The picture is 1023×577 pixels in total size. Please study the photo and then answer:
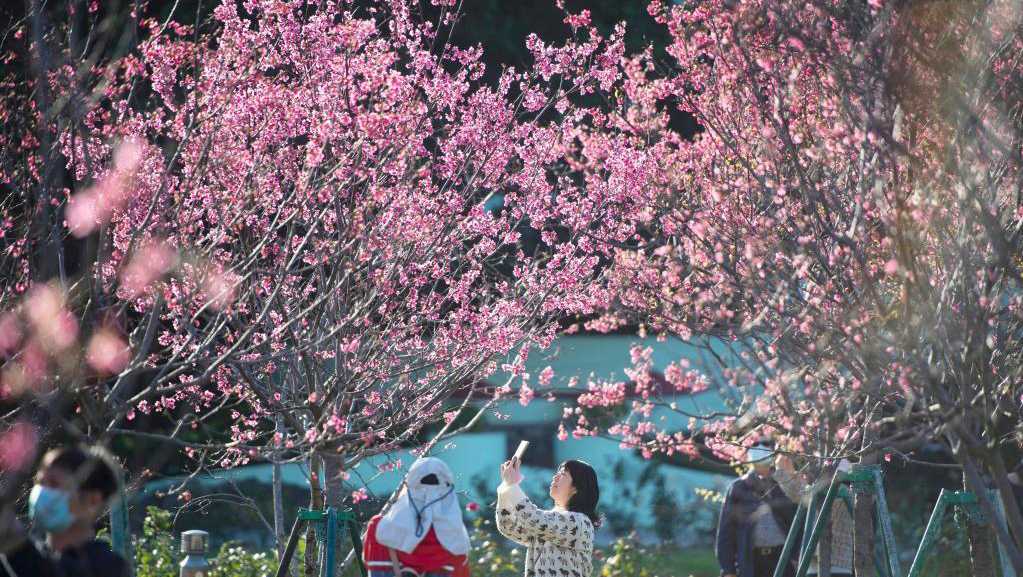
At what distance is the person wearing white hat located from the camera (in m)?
6.32

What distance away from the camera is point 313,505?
754cm

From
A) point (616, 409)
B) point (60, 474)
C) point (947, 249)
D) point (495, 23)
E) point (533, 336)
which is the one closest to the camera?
point (60, 474)

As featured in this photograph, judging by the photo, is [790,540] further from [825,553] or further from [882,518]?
[825,553]

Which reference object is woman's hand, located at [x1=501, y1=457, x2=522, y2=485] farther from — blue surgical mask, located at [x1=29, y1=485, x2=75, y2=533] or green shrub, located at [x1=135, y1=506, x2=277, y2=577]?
green shrub, located at [x1=135, y1=506, x2=277, y2=577]

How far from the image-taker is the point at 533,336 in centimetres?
904

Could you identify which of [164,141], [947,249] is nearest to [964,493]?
[947,249]

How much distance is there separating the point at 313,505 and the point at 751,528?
10.8ft

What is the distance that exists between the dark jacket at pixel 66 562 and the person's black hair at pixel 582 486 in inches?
118

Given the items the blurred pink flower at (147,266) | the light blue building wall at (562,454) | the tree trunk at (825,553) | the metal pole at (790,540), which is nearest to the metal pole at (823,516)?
the metal pole at (790,540)

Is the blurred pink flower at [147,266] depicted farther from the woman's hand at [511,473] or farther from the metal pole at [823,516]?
the metal pole at [823,516]

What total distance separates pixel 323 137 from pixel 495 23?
11.2 metres

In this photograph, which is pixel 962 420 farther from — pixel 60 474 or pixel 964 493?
pixel 60 474

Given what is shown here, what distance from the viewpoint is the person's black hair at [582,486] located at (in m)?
6.77

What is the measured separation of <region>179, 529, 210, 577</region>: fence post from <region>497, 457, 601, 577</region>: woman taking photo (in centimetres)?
264
